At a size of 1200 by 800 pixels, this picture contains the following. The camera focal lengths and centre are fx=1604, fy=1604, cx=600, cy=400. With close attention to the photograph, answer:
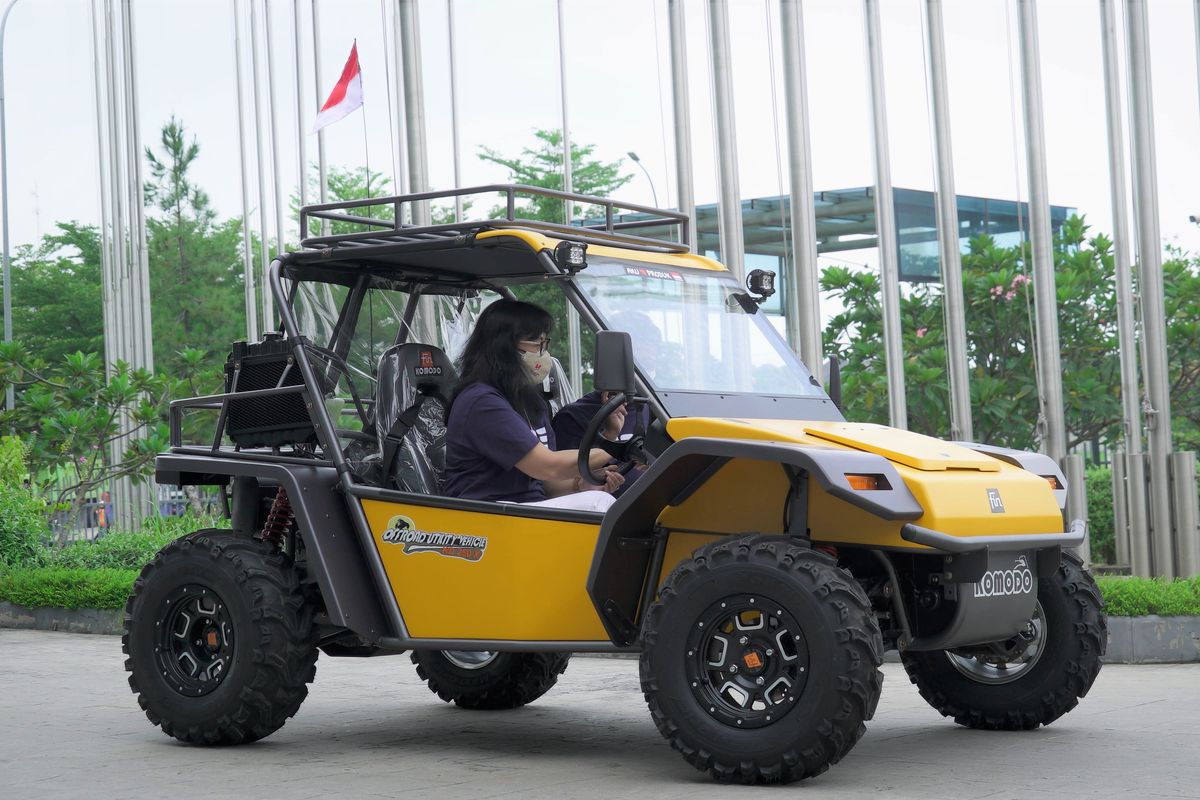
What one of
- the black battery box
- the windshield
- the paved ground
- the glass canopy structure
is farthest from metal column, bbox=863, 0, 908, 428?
the black battery box

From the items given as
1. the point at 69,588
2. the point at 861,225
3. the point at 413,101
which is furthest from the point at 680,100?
the point at 861,225

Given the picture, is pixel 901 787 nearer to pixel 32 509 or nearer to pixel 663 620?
pixel 663 620

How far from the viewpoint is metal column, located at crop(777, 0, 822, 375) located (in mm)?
12500

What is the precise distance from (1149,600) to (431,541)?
4.99 metres

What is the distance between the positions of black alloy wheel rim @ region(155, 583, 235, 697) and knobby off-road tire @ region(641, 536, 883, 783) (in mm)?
2320

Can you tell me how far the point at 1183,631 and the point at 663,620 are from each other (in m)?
4.99

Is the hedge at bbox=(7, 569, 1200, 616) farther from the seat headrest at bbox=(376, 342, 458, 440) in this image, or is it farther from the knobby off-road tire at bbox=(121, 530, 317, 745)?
the seat headrest at bbox=(376, 342, 458, 440)

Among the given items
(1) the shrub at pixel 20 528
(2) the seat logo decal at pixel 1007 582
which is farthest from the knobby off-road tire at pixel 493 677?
(1) the shrub at pixel 20 528

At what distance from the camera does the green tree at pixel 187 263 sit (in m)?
52.5

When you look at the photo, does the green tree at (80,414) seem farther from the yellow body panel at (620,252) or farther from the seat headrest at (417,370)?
the yellow body panel at (620,252)

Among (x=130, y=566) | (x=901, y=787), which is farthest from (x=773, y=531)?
(x=130, y=566)

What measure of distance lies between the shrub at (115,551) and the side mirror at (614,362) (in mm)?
9678

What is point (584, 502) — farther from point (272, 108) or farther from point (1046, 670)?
point (272, 108)

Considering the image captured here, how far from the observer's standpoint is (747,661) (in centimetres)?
598
